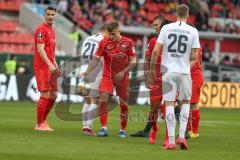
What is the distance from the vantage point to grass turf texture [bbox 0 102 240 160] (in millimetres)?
13023

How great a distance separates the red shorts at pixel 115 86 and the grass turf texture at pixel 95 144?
0.84 m

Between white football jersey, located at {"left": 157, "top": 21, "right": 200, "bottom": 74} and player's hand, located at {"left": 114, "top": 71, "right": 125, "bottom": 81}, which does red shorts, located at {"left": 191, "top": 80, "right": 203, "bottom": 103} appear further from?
white football jersey, located at {"left": 157, "top": 21, "right": 200, "bottom": 74}

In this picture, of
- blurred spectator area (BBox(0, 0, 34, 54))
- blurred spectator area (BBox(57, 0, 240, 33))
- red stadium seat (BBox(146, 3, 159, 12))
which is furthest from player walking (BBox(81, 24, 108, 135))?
red stadium seat (BBox(146, 3, 159, 12))

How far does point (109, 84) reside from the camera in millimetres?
16922

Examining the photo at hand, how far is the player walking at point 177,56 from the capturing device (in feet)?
46.5

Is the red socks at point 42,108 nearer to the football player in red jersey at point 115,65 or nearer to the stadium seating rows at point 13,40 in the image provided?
the football player in red jersey at point 115,65

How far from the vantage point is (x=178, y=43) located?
14172 mm

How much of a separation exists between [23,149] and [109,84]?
3801 mm

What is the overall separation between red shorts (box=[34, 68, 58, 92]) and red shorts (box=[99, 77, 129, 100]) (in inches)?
48.7

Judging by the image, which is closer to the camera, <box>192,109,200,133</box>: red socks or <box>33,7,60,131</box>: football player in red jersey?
<box>33,7,60,131</box>: football player in red jersey

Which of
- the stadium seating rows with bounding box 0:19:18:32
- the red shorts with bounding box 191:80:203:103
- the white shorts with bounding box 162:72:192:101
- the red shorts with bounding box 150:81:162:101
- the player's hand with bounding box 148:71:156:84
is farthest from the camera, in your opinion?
the stadium seating rows with bounding box 0:19:18:32

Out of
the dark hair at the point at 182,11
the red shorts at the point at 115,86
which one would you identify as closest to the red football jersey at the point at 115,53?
the red shorts at the point at 115,86

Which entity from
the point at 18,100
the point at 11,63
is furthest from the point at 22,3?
the point at 18,100

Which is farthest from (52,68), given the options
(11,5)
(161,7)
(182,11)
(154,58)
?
(161,7)
